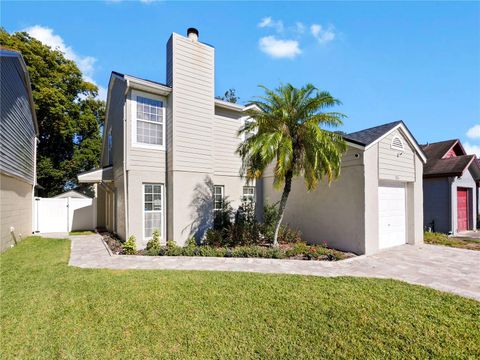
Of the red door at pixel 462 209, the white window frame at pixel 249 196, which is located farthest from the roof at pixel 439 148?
the white window frame at pixel 249 196

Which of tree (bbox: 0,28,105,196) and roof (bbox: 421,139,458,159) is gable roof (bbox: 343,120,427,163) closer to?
roof (bbox: 421,139,458,159)

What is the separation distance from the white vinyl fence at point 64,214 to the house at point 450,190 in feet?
69.4

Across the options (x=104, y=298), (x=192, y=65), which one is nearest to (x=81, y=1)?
(x=192, y=65)

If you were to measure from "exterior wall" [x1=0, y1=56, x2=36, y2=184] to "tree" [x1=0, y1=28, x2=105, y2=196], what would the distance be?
32.7 feet

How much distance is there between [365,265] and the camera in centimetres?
746

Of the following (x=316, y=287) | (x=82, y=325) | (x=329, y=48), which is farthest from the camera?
(x=329, y=48)

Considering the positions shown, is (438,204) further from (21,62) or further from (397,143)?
(21,62)

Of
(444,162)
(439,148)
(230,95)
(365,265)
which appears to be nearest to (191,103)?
(365,265)

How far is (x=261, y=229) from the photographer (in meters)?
10.7

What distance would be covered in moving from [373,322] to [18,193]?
1390 centimetres

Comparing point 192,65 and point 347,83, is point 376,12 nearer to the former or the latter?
point 347,83

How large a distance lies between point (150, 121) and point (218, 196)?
446cm

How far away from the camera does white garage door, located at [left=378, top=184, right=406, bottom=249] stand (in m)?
9.88

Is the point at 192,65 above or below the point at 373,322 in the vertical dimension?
above
